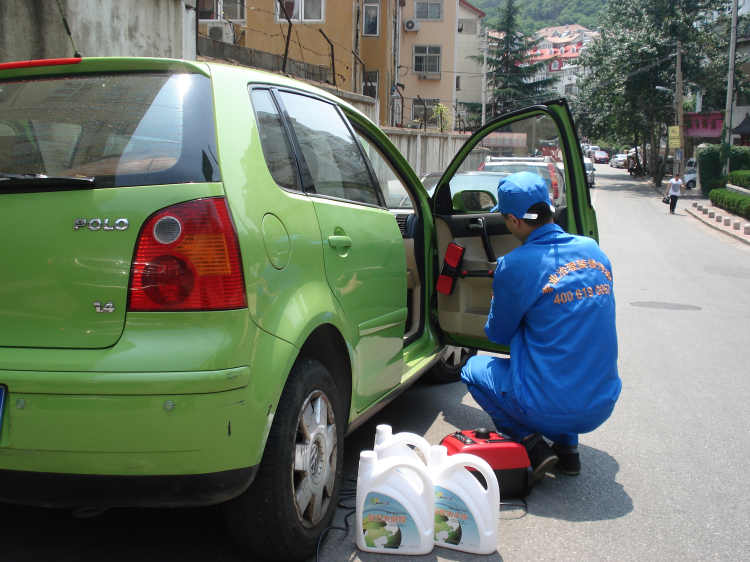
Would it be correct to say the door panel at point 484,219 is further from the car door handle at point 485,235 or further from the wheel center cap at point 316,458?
the wheel center cap at point 316,458

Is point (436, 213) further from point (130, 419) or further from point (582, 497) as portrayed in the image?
point (130, 419)

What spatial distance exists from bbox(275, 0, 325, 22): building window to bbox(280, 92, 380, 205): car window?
23.2 metres

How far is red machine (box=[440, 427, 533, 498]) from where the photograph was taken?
3643 mm

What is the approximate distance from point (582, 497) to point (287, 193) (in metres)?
2.25

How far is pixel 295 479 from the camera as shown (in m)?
2.89

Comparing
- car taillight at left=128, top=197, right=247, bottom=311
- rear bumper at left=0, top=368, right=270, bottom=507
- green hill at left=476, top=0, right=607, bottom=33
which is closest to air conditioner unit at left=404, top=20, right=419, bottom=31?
car taillight at left=128, top=197, right=247, bottom=311

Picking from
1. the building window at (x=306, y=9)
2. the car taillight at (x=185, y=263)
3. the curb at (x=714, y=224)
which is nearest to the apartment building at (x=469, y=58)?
the curb at (x=714, y=224)

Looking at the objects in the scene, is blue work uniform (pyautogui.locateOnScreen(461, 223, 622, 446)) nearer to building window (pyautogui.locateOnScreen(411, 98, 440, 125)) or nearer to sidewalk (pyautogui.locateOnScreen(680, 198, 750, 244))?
sidewalk (pyautogui.locateOnScreen(680, 198, 750, 244))

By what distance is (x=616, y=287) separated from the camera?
11.3 m

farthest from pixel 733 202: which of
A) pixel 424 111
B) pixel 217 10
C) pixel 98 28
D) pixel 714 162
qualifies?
pixel 98 28

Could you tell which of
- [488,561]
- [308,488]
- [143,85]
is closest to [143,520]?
[308,488]

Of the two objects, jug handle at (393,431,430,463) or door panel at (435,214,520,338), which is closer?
jug handle at (393,431,430,463)

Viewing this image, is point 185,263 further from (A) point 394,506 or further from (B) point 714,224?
(B) point 714,224

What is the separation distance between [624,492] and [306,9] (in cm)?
2487
